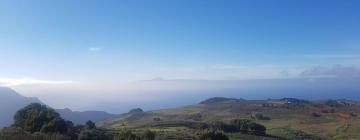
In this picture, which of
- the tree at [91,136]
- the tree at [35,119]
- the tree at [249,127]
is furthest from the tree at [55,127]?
the tree at [249,127]

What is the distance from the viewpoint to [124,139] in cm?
6869

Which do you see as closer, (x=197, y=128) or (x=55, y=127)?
(x=55, y=127)

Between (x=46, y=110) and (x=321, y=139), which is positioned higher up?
(x=46, y=110)

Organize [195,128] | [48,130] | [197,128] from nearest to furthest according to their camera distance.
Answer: [48,130]
[197,128]
[195,128]

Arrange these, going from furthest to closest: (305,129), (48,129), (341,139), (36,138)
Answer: (305,129), (341,139), (48,129), (36,138)

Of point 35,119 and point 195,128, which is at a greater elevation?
point 35,119

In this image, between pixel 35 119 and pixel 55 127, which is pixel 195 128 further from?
pixel 35 119

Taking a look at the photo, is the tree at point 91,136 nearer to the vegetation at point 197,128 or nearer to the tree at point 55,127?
the vegetation at point 197,128

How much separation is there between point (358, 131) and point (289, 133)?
738 inches

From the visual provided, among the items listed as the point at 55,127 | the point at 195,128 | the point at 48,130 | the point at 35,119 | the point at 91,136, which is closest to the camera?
the point at 91,136

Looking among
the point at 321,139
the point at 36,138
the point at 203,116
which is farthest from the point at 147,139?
the point at 203,116

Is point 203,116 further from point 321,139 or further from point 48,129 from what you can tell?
point 48,129

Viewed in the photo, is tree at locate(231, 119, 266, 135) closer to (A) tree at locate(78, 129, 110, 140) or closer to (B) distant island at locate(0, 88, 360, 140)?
(B) distant island at locate(0, 88, 360, 140)

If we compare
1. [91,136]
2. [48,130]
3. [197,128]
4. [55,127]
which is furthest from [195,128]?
[48,130]
